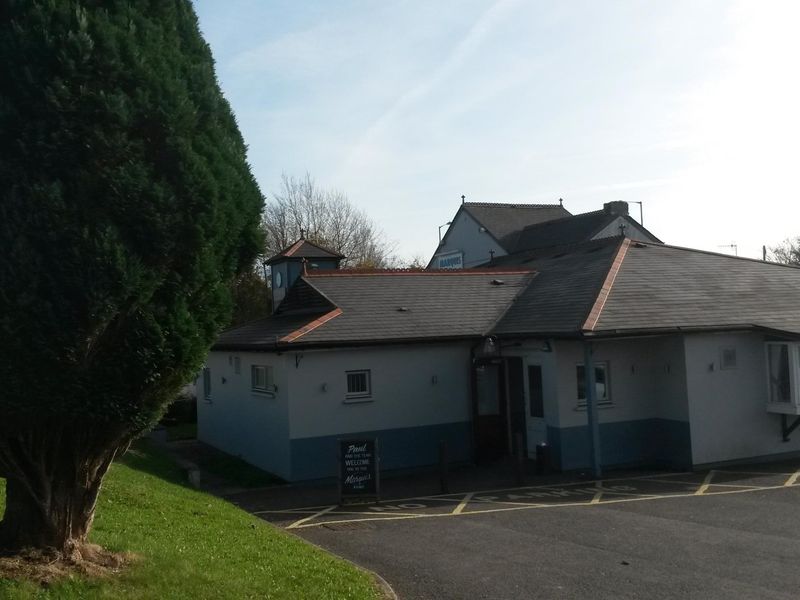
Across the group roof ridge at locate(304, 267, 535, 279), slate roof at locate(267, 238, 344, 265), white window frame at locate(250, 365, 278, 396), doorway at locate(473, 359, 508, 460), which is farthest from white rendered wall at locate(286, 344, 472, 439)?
slate roof at locate(267, 238, 344, 265)

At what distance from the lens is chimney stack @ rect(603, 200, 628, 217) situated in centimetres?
4276

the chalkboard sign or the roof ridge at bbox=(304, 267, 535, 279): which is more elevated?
the roof ridge at bbox=(304, 267, 535, 279)

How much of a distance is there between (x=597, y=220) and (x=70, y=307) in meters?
38.3

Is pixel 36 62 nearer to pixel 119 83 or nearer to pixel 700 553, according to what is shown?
pixel 119 83

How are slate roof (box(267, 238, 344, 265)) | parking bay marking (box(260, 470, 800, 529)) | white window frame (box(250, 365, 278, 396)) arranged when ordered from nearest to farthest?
1. parking bay marking (box(260, 470, 800, 529))
2. white window frame (box(250, 365, 278, 396))
3. slate roof (box(267, 238, 344, 265))

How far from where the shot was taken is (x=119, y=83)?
678 cm

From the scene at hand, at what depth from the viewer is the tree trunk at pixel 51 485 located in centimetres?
691

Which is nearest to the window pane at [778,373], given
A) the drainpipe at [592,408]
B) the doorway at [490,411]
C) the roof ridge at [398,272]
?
the drainpipe at [592,408]

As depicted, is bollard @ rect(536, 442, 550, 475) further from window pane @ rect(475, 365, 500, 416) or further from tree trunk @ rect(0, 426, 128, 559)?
tree trunk @ rect(0, 426, 128, 559)

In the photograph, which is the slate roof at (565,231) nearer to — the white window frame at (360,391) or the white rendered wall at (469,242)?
the white rendered wall at (469,242)

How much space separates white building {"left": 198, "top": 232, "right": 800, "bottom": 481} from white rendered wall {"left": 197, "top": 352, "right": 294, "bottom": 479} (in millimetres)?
81

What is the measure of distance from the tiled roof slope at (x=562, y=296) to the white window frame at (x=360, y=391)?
3165 mm

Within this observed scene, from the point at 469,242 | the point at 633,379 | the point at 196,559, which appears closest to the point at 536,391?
the point at 633,379

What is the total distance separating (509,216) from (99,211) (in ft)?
143
